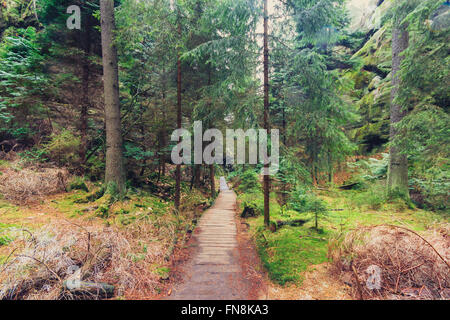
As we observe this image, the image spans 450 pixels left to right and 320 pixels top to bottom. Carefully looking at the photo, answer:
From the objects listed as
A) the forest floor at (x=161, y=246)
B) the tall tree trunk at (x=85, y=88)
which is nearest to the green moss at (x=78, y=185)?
the forest floor at (x=161, y=246)

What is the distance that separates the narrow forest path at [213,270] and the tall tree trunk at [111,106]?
3964 millimetres

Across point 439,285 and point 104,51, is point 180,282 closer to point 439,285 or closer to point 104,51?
point 439,285

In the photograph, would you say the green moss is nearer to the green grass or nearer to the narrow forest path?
the narrow forest path

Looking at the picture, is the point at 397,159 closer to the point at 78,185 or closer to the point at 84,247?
the point at 84,247

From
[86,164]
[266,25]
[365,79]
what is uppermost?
[365,79]

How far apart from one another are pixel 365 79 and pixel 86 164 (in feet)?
65.6

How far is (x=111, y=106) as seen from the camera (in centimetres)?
743

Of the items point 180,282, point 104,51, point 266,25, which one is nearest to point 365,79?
point 266,25

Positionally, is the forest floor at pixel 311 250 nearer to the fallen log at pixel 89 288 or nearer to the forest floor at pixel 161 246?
the forest floor at pixel 161 246

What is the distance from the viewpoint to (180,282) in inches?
159

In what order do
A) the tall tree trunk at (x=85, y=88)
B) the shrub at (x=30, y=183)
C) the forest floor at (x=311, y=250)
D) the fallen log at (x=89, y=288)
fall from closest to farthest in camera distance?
the fallen log at (x=89, y=288), the forest floor at (x=311, y=250), the shrub at (x=30, y=183), the tall tree trunk at (x=85, y=88)

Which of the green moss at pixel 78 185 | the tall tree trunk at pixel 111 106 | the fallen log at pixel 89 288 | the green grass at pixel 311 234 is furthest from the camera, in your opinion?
the green moss at pixel 78 185

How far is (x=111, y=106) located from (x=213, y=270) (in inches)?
277

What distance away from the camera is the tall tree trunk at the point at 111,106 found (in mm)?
7230
